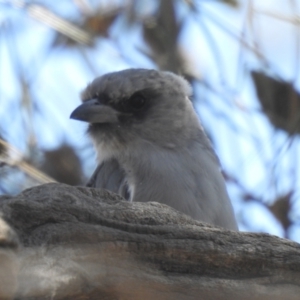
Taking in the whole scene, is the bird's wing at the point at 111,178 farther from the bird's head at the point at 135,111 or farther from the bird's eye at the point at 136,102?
the bird's eye at the point at 136,102

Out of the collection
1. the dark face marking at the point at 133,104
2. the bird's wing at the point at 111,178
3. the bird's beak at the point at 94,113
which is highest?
the dark face marking at the point at 133,104

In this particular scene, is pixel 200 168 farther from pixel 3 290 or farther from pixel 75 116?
pixel 3 290

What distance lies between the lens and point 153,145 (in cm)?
641

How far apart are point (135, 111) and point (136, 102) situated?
9 centimetres

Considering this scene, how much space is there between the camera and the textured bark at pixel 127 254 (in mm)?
3061

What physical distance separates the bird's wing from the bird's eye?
0.54 metres

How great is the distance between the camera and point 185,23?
350 inches

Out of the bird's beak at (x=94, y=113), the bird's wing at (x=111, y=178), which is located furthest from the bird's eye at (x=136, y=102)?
the bird's wing at (x=111, y=178)

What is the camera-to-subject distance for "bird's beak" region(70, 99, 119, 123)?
6.39m

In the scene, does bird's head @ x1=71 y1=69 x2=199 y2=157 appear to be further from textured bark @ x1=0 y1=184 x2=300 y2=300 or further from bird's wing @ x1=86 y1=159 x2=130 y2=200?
textured bark @ x1=0 y1=184 x2=300 y2=300

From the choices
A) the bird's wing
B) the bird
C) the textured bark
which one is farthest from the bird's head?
the textured bark

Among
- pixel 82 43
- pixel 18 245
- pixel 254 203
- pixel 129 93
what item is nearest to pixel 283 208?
pixel 254 203

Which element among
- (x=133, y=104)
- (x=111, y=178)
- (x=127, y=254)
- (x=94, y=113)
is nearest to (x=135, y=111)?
(x=133, y=104)

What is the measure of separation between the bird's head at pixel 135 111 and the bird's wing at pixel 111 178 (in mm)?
190
